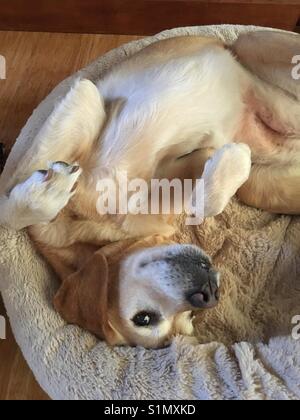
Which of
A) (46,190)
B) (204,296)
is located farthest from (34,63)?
(204,296)

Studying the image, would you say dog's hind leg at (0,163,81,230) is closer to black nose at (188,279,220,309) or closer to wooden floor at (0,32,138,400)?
black nose at (188,279,220,309)

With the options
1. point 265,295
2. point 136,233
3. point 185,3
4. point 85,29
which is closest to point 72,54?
point 85,29

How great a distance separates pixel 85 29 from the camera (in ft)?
8.80

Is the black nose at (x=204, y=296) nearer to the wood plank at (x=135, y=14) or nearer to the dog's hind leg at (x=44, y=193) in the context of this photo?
the dog's hind leg at (x=44, y=193)

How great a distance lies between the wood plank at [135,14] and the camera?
2582 millimetres

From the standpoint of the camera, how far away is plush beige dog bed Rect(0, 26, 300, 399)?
1535mm

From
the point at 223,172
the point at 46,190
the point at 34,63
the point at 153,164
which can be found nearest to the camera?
the point at 46,190

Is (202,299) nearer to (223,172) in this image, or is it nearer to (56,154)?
(223,172)

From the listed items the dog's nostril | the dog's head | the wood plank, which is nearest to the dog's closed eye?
the dog's head

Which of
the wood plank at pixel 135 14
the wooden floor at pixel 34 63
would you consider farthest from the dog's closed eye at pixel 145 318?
the wood plank at pixel 135 14

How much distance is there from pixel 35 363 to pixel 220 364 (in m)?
0.54

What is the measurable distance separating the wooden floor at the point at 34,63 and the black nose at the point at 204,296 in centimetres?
118

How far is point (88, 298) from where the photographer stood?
154cm

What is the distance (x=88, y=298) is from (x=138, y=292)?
0.46 feet
